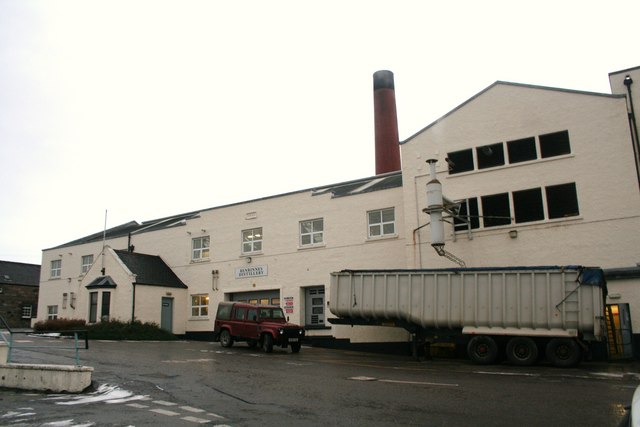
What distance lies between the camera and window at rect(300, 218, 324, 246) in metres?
29.1

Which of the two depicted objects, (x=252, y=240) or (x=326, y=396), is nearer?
(x=326, y=396)

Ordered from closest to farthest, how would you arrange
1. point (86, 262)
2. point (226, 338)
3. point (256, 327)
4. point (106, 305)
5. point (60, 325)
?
point (256, 327)
point (226, 338)
point (106, 305)
point (60, 325)
point (86, 262)

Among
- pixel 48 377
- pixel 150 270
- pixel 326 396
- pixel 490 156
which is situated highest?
pixel 490 156

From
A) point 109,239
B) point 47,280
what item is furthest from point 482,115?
point 47,280

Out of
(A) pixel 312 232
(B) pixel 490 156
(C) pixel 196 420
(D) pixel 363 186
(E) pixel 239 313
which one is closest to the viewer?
(C) pixel 196 420

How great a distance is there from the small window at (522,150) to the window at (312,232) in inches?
416

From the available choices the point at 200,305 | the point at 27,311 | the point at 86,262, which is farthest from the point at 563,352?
the point at 27,311

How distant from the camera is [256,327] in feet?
76.4

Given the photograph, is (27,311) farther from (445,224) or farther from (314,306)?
(445,224)

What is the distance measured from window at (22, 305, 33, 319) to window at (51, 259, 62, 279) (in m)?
16.7

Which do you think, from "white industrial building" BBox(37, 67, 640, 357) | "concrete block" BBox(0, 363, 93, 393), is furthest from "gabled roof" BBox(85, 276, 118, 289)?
"concrete block" BBox(0, 363, 93, 393)

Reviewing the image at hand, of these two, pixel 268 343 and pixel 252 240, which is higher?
pixel 252 240

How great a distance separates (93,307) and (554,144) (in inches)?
1089

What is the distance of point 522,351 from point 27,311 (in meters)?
53.7
